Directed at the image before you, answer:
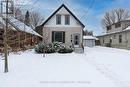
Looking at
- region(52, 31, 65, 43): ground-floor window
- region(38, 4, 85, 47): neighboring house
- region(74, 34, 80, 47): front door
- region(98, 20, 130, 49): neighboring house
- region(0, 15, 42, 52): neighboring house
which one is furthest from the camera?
region(98, 20, 130, 49): neighboring house

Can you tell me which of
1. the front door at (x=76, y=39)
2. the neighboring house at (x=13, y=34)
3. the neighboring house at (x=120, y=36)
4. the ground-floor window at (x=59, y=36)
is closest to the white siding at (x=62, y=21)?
the ground-floor window at (x=59, y=36)

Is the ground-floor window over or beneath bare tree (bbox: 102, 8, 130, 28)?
beneath

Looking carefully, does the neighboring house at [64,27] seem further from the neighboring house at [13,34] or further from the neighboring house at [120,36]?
the neighboring house at [120,36]

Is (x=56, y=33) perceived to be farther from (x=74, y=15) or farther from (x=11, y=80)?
(x=11, y=80)

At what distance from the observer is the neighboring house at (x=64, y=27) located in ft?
103

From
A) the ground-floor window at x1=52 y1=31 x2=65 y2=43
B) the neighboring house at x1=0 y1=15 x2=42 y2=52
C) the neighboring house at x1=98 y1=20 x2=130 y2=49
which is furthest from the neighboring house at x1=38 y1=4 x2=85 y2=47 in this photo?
the neighboring house at x1=98 y1=20 x2=130 y2=49

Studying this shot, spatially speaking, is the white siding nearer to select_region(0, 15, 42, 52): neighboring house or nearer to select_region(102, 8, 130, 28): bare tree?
select_region(0, 15, 42, 52): neighboring house

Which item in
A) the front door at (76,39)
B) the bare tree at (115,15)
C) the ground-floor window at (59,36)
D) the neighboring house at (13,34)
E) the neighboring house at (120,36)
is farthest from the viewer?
the bare tree at (115,15)

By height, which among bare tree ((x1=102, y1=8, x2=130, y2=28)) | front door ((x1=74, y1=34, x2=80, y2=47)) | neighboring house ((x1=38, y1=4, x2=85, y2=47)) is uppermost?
bare tree ((x1=102, y1=8, x2=130, y2=28))

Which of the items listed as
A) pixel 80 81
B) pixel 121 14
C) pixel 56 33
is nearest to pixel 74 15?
pixel 56 33

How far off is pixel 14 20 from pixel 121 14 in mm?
65630

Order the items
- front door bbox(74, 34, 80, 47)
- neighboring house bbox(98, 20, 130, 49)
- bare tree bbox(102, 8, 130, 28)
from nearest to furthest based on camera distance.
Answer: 1. front door bbox(74, 34, 80, 47)
2. neighboring house bbox(98, 20, 130, 49)
3. bare tree bbox(102, 8, 130, 28)

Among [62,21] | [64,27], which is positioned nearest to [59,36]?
[64,27]

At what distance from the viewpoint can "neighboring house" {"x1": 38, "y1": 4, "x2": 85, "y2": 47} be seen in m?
31.3
